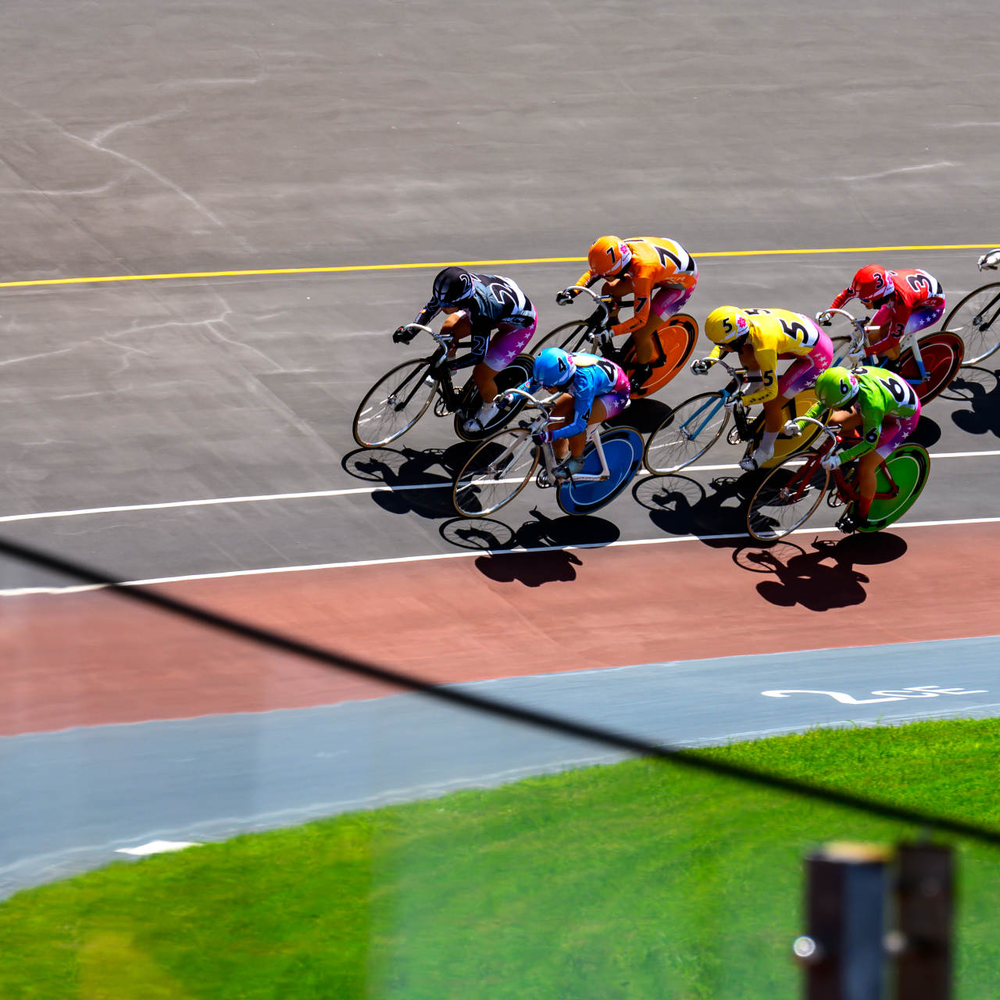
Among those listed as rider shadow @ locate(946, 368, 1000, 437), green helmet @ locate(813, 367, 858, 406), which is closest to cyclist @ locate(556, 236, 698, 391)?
green helmet @ locate(813, 367, 858, 406)

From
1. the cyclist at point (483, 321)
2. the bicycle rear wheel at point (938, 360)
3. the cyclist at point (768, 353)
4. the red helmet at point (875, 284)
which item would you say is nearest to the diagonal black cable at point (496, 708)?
the cyclist at point (483, 321)

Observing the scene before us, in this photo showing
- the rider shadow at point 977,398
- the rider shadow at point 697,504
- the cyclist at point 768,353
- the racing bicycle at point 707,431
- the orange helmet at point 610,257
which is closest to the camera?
the cyclist at point 768,353

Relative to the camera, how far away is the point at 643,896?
9.13 metres

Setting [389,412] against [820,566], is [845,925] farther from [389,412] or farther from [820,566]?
[389,412]

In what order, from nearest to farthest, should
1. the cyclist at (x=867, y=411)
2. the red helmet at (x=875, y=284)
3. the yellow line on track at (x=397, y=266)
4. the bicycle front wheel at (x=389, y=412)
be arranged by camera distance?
the cyclist at (x=867, y=411)
the bicycle front wheel at (x=389, y=412)
the red helmet at (x=875, y=284)
the yellow line on track at (x=397, y=266)

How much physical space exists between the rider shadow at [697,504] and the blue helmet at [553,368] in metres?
2.17

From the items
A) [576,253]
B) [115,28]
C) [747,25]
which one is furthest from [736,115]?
[115,28]

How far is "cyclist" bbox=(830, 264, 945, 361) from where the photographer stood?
16.7m

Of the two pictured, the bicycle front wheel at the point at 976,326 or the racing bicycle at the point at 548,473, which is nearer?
the racing bicycle at the point at 548,473

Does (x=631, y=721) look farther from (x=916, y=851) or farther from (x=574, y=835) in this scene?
(x=916, y=851)

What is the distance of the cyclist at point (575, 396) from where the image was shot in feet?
46.3

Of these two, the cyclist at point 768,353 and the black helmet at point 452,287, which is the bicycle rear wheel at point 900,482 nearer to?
the cyclist at point 768,353

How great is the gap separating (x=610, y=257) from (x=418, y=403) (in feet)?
8.68

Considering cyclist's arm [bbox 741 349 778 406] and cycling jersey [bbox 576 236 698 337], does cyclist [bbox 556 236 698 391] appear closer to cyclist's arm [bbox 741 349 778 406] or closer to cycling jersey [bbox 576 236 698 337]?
cycling jersey [bbox 576 236 698 337]
